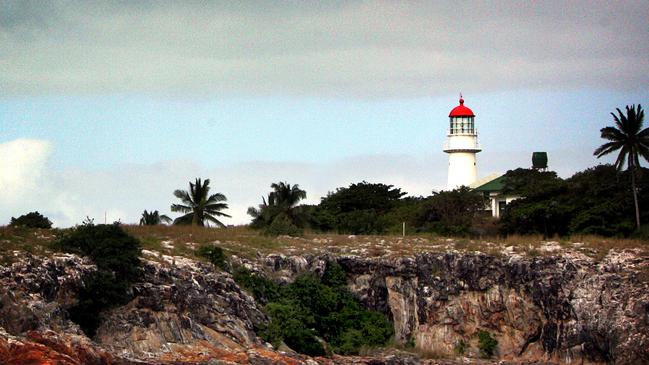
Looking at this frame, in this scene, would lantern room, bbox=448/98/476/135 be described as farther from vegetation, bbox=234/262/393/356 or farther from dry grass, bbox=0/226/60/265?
dry grass, bbox=0/226/60/265

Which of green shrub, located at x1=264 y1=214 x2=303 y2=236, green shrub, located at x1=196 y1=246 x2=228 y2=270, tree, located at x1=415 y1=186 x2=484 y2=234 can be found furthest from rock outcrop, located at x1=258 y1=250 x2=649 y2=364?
tree, located at x1=415 y1=186 x2=484 y2=234

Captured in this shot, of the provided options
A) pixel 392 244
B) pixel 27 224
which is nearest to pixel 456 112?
pixel 392 244

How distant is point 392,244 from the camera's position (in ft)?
277

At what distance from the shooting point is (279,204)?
89.7 meters

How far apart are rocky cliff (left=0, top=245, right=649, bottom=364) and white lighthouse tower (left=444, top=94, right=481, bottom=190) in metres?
32.4

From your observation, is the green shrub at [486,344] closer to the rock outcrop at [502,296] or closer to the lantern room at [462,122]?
the rock outcrop at [502,296]

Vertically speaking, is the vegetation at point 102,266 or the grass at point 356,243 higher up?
the grass at point 356,243

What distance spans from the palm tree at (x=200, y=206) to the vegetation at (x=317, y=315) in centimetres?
1022

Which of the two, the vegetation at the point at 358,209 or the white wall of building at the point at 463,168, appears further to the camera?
the white wall of building at the point at 463,168

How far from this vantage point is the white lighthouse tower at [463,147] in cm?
11438

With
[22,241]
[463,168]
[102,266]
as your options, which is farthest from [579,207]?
[22,241]

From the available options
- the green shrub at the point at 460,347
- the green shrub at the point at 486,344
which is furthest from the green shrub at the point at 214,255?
the green shrub at the point at 486,344

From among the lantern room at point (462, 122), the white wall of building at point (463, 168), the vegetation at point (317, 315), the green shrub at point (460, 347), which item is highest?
the lantern room at point (462, 122)

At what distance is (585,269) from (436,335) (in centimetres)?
827
